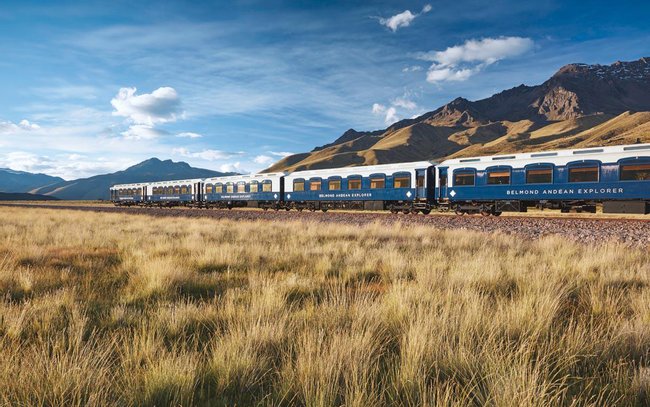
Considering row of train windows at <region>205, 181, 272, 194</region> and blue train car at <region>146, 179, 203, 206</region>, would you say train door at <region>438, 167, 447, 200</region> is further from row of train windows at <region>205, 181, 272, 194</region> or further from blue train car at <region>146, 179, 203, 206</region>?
blue train car at <region>146, 179, 203, 206</region>

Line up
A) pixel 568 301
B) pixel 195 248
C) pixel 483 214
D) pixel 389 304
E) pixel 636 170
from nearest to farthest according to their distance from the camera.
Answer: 1. pixel 389 304
2. pixel 568 301
3. pixel 195 248
4. pixel 636 170
5. pixel 483 214

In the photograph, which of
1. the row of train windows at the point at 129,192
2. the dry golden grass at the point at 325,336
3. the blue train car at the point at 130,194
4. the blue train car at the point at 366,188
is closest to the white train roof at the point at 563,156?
the blue train car at the point at 366,188

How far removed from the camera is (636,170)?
16.9 metres

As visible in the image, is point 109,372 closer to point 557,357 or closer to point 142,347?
point 142,347

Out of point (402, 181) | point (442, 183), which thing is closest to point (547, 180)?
point (442, 183)

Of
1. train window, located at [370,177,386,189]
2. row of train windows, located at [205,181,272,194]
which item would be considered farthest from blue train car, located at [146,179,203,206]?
train window, located at [370,177,386,189]

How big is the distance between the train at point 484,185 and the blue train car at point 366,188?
0.06m

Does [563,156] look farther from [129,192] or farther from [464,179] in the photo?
[129,192]

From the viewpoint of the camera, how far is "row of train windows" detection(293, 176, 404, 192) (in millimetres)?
25219

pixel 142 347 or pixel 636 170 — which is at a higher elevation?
pixel 636 170

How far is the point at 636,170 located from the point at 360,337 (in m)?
19.7

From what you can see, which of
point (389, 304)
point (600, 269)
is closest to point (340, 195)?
point (600, 269)

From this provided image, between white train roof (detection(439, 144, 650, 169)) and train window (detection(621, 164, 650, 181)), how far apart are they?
497 mm

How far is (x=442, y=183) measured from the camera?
2358 cm
